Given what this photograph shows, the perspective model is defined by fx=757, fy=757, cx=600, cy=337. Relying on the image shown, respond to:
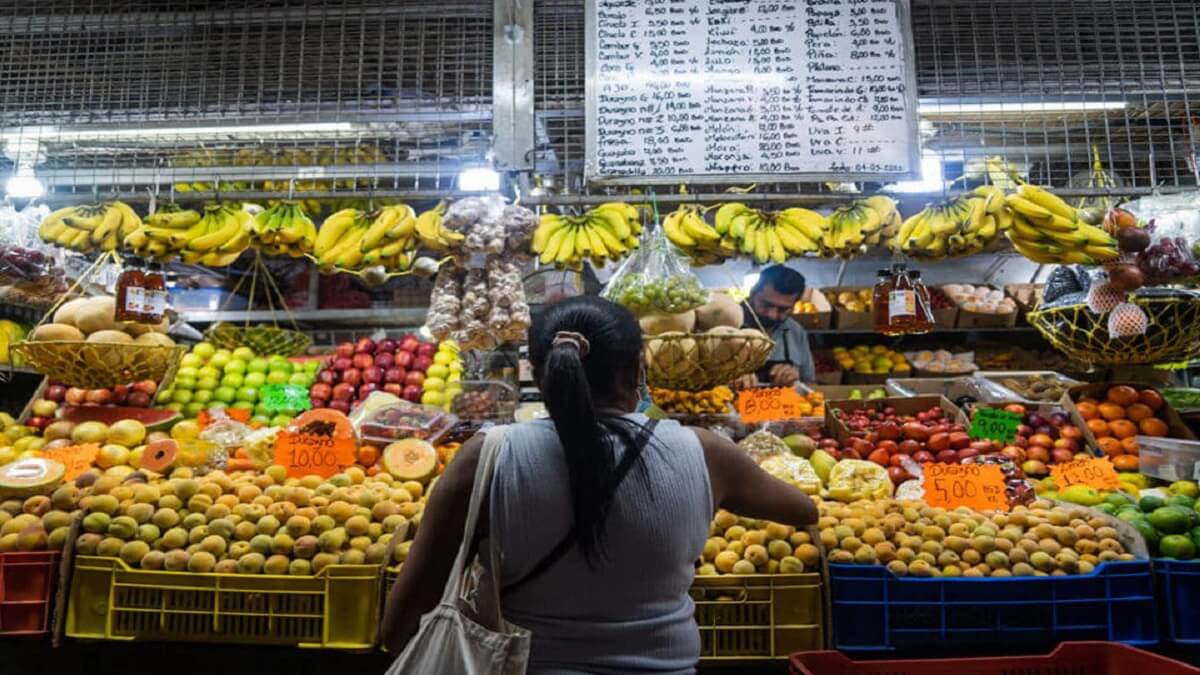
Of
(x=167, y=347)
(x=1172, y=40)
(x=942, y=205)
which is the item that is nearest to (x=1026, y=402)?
(x=942, y=205)

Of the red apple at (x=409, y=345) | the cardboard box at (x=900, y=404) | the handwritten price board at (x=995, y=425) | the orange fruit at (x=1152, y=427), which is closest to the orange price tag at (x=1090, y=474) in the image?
the handwritten price board at (x=995, y=425)

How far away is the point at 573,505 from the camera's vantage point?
1.56 metres

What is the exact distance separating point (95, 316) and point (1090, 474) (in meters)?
4.51

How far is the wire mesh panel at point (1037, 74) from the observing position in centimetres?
389

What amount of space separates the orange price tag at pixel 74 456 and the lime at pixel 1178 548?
4330mm

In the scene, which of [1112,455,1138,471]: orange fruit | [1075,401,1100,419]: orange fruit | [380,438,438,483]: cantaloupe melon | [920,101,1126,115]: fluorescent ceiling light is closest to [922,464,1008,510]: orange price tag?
[1112,455,1138,471]: orange fruit

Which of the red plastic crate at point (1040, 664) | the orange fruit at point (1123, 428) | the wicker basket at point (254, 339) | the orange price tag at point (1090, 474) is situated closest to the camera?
the red plastic crate at point (1040, 664)

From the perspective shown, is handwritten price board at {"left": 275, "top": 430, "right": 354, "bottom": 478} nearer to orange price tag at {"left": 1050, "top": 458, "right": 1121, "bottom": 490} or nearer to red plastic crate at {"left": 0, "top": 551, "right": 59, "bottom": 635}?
red plastic crate at {"left": 0, "top": 551, "right": 59, "bottom": 635}

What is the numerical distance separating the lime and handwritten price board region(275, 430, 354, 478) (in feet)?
10.5

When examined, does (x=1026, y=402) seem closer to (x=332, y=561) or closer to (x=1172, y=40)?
(x=1172, y=40)

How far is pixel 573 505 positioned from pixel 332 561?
4.46 ft

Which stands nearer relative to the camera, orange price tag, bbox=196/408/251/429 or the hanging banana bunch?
the hanging banana bunch

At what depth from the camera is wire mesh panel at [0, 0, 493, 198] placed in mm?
3953

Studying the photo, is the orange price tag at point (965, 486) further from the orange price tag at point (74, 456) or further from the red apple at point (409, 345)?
the orange price tag at point (74, 456)
